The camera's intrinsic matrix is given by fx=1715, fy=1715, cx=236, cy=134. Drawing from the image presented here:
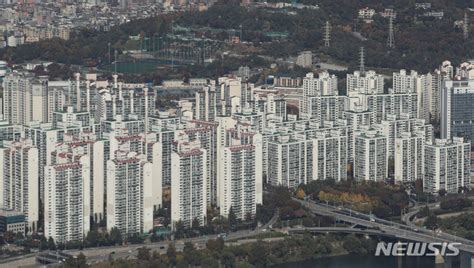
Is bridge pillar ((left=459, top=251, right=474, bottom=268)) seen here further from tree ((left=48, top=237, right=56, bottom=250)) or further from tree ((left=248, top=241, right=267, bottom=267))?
tree ((left=48, top=237, right=56, bottom=250))

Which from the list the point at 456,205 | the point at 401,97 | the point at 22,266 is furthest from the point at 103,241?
the point at 401,97

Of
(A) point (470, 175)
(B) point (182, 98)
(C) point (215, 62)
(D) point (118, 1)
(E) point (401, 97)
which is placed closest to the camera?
(A) point (470, 175)

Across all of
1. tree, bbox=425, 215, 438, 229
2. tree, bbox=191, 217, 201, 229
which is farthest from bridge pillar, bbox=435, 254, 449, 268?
tree, bbox=191, 217, 201, 229

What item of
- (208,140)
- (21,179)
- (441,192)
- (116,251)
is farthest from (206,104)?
(116,251)

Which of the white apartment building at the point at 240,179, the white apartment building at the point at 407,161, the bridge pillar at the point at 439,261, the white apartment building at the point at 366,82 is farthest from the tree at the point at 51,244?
the white apartment building at the point at 366,82

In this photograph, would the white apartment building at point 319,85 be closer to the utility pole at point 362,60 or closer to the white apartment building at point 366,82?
the white apartment building at point 366,82

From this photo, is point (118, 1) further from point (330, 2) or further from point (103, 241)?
point (103, 241)

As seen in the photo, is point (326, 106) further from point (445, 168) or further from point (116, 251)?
point (116, 251)
